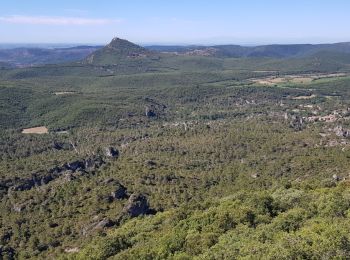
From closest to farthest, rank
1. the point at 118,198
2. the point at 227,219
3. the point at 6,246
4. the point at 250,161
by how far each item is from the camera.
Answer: the point at 227,219 → the point at 6,246 → the point at 118,198 → the point at 250,161

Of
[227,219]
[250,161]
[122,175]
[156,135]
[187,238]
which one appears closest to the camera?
[187,238]

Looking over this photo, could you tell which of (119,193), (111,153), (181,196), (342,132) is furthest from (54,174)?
(342,132)

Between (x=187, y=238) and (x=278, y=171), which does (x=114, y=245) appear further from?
(x=278, y=171)

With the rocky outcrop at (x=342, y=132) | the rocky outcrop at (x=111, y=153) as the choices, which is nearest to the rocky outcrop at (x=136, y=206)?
the rocky outcrop at (x=111, y=153)

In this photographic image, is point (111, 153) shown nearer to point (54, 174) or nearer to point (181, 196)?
point (54, 174)

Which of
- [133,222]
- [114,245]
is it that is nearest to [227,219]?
[114,245]

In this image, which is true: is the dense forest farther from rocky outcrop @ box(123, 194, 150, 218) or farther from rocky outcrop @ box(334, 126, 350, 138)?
rocky outcrop @ box(334, 126, 350, 138)

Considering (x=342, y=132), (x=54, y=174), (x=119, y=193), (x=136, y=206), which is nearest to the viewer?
(x=136, y=206)

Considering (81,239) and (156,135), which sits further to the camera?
(156,135)
